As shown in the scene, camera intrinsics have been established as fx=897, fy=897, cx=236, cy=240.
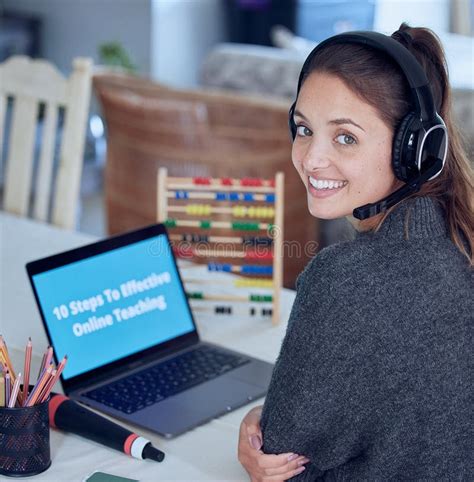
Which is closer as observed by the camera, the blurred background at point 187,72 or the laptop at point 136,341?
the laptop at point 136,341

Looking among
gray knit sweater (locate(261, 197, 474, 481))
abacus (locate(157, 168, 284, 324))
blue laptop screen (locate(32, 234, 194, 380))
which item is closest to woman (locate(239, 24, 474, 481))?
gray knit sweater (locate(261, 197, 474, 481))

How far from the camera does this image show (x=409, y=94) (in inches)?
42.0

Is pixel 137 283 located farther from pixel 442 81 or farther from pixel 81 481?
pixel 442 81

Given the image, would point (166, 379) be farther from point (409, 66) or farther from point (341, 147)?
point (409, 66)

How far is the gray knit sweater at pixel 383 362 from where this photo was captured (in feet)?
3.32

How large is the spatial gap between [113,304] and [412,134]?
60 centimetres

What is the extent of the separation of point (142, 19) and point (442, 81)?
4694 millimetres

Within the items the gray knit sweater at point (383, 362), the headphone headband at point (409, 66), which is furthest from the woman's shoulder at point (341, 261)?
the headphone headband at point (409, 66)

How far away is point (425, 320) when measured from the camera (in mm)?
1019

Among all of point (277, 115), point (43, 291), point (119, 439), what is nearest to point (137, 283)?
point (43, 291)

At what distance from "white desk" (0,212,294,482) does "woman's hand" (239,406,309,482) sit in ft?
0.10

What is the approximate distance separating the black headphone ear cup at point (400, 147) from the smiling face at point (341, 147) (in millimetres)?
11

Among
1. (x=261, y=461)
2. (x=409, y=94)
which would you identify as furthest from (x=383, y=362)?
(x=409, y=94)

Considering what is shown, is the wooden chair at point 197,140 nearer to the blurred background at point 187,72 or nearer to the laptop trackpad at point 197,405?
the blurred background at point 187,72
